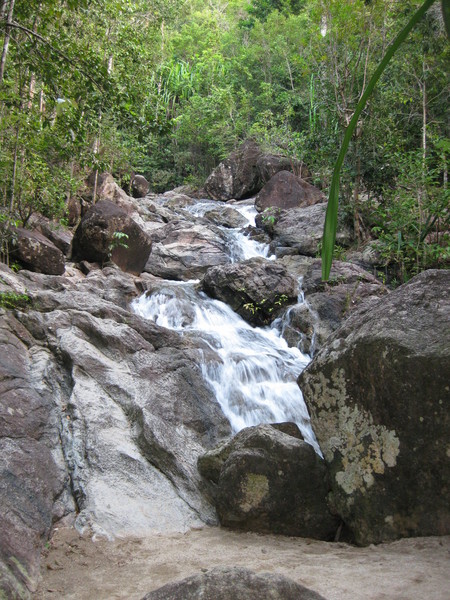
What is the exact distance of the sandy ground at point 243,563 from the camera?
271cm

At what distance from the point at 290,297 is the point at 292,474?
634 cm

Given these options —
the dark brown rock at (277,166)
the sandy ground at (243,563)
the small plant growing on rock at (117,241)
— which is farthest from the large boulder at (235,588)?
the dark brown rock at (277,166)

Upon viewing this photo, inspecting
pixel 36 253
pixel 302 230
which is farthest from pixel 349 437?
pixel 302 230

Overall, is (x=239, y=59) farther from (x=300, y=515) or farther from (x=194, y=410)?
(x=300, y=515)

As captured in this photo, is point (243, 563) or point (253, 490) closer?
point (243, 563)

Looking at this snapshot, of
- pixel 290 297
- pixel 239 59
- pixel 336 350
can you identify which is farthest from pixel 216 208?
pixel 336 350

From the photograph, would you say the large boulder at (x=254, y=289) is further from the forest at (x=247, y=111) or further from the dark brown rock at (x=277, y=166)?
the dark brown rock at (x=277, y=166)

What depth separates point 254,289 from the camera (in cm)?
1027

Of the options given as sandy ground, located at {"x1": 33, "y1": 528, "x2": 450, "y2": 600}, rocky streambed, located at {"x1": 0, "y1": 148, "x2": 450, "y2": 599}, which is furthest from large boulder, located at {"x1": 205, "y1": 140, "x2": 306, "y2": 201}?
sandy ground, located at {"x1": 33, "y1": 528, "x2": 450, "y2": 600}

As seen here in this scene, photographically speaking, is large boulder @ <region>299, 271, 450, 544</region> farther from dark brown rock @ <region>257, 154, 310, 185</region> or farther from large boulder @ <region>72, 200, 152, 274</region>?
dark brown rock @ <region>257, 154, 310, 185</region>

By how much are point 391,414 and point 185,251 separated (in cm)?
1080

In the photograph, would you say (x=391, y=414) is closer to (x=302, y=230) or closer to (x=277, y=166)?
(x=302, y=230)

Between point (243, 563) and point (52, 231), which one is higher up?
point (52, 231)

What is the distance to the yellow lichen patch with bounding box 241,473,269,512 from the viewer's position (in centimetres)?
418
